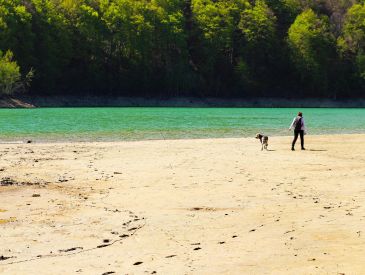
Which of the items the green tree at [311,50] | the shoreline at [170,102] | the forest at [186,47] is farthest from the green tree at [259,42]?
the shoreline at [170,102]

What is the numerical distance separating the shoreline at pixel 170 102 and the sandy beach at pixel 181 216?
69313mm

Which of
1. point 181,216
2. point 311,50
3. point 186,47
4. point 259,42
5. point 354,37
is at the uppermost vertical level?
point 354,37

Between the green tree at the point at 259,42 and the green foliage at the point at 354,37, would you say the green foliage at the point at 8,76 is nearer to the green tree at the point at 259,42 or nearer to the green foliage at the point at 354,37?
the green tree at the point at 259,42

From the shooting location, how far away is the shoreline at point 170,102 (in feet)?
290

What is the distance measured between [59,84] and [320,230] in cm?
9504

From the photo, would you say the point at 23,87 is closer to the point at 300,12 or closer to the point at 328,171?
the point at 300,12

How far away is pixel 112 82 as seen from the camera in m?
105

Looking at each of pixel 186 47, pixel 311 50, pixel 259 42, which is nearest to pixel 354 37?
pixel 311 50

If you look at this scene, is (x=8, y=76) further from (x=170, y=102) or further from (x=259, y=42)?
(x=259, y=42)

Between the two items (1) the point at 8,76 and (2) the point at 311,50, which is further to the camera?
(2) the point at 311,50

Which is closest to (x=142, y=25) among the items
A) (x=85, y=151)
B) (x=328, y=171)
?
(x=85, y=151)

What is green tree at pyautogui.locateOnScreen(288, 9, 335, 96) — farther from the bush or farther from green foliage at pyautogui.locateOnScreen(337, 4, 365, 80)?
the bush

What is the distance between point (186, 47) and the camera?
4520 inches

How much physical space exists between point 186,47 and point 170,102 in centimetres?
1667
